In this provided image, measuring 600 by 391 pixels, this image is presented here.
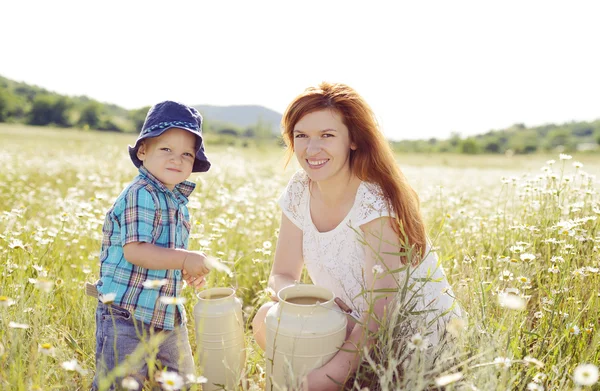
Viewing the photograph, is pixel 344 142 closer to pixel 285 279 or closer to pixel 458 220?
pixel 285 279

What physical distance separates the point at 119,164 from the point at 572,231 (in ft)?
28.7

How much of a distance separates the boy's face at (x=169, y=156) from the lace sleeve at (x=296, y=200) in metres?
0.79

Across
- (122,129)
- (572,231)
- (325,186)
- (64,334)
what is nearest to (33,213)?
(64,334)

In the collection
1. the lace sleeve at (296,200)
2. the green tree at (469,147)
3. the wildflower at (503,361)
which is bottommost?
the wildflower at (503,361)

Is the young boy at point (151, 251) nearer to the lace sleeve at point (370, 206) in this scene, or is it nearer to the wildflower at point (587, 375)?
the lace sleeve at point (370, 206)

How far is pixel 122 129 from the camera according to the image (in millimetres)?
58000

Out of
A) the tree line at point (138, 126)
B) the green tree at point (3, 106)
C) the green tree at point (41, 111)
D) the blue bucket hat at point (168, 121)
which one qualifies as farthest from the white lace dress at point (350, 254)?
the green tree at point (41, 111)

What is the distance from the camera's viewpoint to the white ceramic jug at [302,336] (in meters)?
1.90

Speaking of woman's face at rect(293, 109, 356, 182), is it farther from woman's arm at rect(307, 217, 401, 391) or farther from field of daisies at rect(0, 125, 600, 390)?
field of daisies at rect(0, 125, 600, 390)

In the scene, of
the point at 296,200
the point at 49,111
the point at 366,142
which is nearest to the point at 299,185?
the point at 296,200

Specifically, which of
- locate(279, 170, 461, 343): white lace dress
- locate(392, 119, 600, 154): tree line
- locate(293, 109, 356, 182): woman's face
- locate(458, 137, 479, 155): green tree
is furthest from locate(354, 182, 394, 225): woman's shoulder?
locate(392, 119, 600, 154): tree line

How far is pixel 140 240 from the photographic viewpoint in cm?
209

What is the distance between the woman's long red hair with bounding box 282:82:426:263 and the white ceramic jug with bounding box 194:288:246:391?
3.21ft

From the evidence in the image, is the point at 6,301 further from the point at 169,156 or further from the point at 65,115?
the point at 65,115
